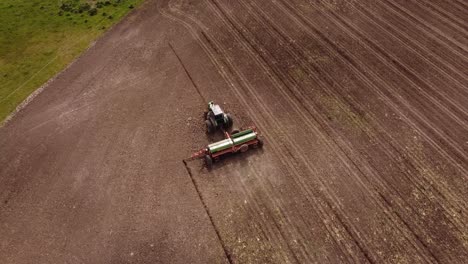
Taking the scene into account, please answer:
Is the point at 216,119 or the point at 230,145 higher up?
the point at 216,119

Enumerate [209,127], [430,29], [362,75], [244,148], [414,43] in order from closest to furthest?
1. [244,148]
2. [209,127]
3. [362,75]
4. [414,43]
5. [430,29]

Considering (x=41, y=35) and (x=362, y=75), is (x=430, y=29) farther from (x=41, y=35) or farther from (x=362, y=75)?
(x=41, y=35)

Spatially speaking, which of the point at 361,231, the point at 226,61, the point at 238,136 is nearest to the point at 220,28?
the point at 226,61

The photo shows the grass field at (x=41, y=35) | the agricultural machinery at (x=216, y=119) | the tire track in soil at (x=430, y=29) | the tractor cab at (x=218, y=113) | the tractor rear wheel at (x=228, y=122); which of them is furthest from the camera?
the grass field at (x=41, y=35)

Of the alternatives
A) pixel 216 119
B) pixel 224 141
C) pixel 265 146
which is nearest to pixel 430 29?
pixel 265 146

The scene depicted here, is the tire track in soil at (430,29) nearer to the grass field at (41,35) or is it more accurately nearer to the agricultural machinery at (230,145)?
the agricultural machinery at (230,145)

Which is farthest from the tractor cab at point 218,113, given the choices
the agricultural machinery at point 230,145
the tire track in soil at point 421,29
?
the tire track in soil at point 421,29

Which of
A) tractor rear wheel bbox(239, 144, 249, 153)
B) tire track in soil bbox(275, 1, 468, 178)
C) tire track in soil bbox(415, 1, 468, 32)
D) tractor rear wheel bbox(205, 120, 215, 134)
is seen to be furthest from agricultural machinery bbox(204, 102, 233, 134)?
tire track in soil bbox(415, 1, 468, 32)

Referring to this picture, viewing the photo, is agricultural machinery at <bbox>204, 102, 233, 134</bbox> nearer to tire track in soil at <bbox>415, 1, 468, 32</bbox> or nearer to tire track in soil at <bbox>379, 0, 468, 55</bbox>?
tire track in soil at <bbox>379, 0, 468, 55</bbox>
